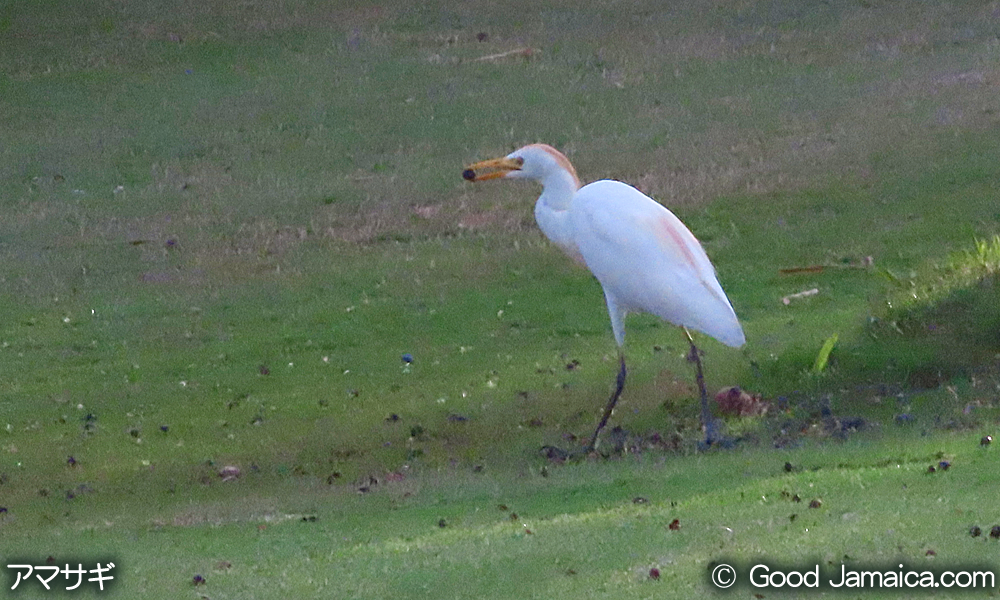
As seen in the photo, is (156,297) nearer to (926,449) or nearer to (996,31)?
(926,449)

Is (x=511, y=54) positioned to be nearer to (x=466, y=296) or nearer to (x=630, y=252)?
(x=466, y=296)

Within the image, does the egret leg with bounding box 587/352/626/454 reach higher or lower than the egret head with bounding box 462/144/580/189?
lower

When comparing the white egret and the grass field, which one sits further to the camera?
the white egret

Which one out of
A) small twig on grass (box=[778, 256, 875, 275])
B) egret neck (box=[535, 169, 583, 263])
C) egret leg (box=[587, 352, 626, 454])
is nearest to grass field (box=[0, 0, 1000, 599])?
small twig on grass (box=[778, 256, 875, 275])

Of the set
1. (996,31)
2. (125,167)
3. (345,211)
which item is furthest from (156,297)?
(996,31)

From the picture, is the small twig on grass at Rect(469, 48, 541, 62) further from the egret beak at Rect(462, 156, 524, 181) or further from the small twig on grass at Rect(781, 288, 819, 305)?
the egret beak at Rect(462, 156, 524, 181)

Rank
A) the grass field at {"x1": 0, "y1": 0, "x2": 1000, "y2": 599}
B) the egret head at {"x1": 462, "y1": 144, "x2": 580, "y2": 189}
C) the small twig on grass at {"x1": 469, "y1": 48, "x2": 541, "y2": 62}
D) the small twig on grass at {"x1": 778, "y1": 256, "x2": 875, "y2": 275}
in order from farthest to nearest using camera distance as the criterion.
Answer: the small twig on grass at {"x1": 469, "y1": 48, "x2": 541, "y2": 62}
the small twig on grass at {"x1": 778, "y1": 256, "x2": 875, "y2": 275}
the egret head at {"x1": 462, "y1": 144, "x2": 580, "y2": 189}
the grass field at {"x1": 0, "y1": 0, "x2": 1000, "y2": 599}

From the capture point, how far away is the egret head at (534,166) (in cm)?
1023

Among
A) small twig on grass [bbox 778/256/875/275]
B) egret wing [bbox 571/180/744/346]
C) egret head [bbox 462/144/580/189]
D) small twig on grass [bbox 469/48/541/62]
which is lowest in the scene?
small twig on grass [bbox 778/256/875/275]

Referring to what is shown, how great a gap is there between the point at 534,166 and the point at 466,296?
2681mm

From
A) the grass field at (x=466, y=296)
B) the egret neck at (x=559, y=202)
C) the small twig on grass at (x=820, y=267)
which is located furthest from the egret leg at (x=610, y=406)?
the small twig on grass at (x=820, y=267)

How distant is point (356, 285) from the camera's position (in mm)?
13172

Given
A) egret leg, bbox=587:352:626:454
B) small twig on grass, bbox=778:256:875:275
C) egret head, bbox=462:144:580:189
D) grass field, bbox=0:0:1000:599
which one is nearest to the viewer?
grass field, bbox=0:0:1000:599

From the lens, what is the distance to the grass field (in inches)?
305
